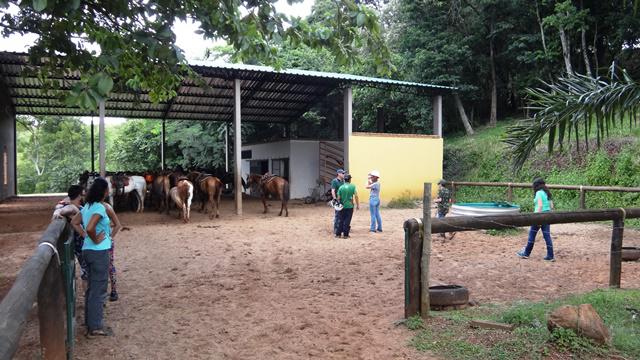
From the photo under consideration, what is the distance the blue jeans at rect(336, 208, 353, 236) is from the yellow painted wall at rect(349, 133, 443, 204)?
20.9 feet

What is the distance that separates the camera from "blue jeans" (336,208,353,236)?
31.8 feet

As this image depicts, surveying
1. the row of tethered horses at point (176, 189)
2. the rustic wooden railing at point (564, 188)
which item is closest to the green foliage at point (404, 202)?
the rustic wooden railing at point (564, 188)

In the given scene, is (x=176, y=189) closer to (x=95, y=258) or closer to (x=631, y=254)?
(x=95, y=258)

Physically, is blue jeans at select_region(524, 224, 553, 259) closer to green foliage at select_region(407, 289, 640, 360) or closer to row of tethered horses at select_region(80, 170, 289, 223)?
green foliage at select_region(407, 289, 640, 360)

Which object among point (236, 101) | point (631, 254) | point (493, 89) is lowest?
point (631, 254)

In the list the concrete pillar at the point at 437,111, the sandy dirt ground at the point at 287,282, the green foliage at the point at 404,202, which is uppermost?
the concrete pillar at the point at 437,111

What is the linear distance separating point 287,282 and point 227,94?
13.6m

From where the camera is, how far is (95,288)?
164 inches

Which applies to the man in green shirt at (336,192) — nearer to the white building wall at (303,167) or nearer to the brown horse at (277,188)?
the brown horse at (277,188)

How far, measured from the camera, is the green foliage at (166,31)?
3.77 m

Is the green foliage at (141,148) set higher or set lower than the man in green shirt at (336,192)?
higher

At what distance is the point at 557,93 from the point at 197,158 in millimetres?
23403

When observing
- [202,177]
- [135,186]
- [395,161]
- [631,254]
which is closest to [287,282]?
[631,254]

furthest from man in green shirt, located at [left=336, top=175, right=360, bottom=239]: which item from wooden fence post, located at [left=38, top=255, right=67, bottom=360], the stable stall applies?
wooden fence post, located at [left=38, top=255, right=67, bottom=360]
